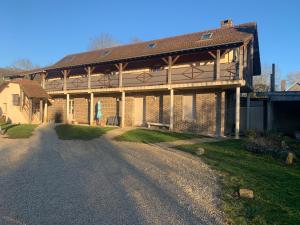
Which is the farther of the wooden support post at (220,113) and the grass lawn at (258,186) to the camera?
the wooden support post at (220,113)

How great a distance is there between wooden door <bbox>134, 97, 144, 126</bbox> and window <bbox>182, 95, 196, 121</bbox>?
3.69 metres

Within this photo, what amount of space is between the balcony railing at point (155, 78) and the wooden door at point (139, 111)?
1636 millimetres

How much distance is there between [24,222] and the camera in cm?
439

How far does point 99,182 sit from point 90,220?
2.28 m

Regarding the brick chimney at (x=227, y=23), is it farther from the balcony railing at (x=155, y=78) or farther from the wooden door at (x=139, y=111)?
the wooden door at (x=139, y=111)

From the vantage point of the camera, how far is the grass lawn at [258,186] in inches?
185

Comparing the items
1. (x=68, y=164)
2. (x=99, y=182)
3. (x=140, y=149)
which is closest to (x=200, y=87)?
(x=140, y=149)

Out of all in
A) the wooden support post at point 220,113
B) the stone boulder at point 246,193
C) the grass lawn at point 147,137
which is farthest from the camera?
the wooden support post at point 220,113

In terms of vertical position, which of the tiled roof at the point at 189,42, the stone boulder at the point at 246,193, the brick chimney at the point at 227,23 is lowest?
the stone boulder at the point at 246,193

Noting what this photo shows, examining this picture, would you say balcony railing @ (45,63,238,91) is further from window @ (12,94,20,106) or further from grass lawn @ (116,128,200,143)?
grass lawn @ (116,128,200,143)

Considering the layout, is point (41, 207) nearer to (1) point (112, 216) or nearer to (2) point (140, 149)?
(1) point (112, 216)

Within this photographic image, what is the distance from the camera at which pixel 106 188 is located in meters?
6.26

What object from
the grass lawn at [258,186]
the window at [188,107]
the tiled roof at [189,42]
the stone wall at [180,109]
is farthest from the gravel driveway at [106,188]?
the tiled roof at [189,42]

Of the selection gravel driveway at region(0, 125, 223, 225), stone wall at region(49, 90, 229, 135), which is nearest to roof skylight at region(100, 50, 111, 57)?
stone wall at region(49, 90, 229, 135)
